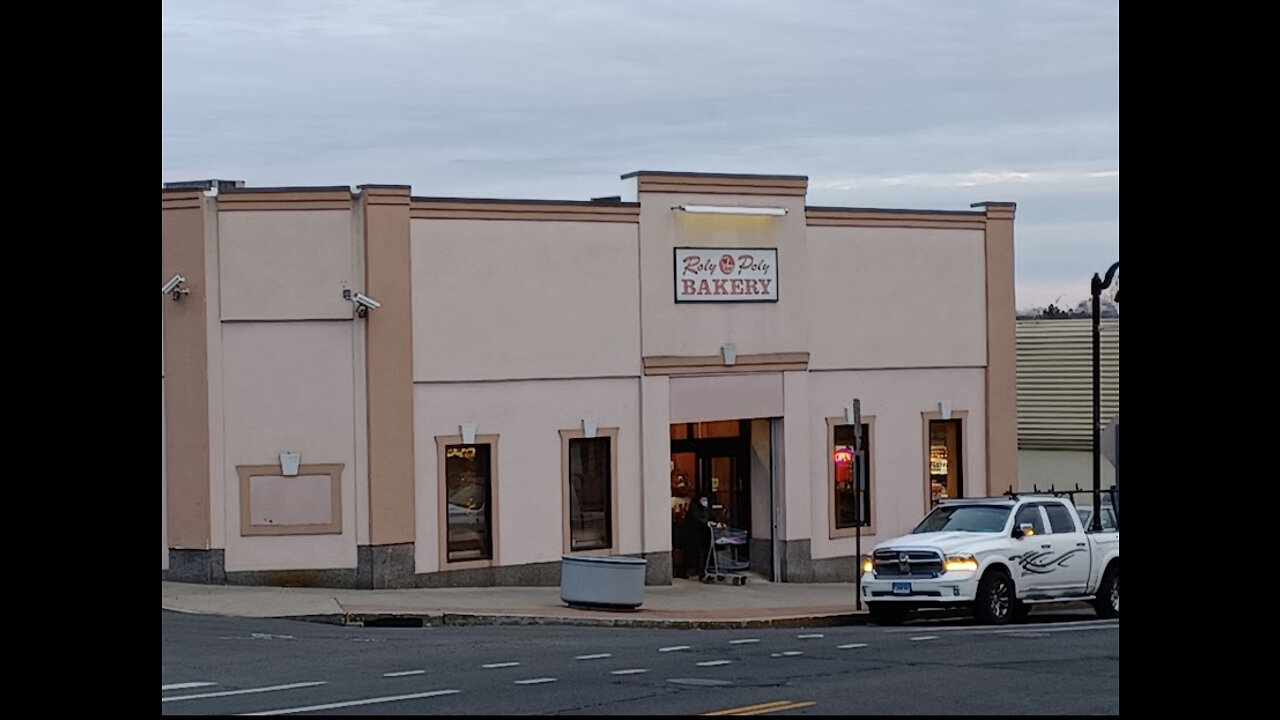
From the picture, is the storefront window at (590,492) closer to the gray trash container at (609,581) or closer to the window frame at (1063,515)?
the gray trash container at (609,581)

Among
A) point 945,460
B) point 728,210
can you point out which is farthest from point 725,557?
point 728,210

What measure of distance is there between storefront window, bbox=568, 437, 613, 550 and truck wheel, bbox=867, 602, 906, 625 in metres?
5.26

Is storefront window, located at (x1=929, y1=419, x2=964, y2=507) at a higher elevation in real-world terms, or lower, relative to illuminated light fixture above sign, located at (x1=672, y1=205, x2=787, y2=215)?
lower

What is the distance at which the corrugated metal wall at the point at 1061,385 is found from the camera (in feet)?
145

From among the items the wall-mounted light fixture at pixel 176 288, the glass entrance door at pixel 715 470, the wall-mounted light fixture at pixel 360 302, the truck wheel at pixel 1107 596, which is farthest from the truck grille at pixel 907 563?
the wall-mounted light fixture at pixel 176 288

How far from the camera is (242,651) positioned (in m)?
18.2

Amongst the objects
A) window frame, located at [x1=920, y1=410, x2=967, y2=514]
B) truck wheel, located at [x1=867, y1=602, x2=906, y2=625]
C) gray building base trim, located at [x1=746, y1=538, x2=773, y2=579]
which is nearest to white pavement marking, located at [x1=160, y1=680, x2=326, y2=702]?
truck wheel, located at [x1=867, y1=602, x2=906, y2=625]

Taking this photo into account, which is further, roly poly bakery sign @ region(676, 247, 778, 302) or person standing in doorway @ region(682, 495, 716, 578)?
person standing in doorway @ region(682, 495, 716, 578)

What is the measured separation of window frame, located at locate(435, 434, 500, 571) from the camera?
85.5 ft

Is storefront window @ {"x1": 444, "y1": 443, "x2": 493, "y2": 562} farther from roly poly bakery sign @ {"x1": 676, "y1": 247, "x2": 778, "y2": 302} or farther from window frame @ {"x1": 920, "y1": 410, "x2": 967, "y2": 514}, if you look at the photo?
window frame @ {"x1": 920, "y1": 410, "x2": 967, "y2": 514}

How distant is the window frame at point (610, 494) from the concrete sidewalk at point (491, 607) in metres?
0.90

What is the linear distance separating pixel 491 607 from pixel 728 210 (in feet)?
28.0

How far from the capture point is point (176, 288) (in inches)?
986

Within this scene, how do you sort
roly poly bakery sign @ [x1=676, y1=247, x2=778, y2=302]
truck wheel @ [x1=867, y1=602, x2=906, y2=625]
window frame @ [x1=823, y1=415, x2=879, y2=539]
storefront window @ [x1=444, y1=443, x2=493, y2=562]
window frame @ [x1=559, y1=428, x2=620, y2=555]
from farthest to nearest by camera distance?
window frame @ [x1=823, y1=415, x2=879, y2=539]
roly poly bakery sign @ [x1=676, y1=247, x2=778, y2=302]
window frame @ [x1=559, y1=428, x2=620, y2=555]
storefront window @ [x1=444, y1=443, x2=493, y2=562]
truck wheel @ [x1=867, y1=602, x2=906, y2=625]
